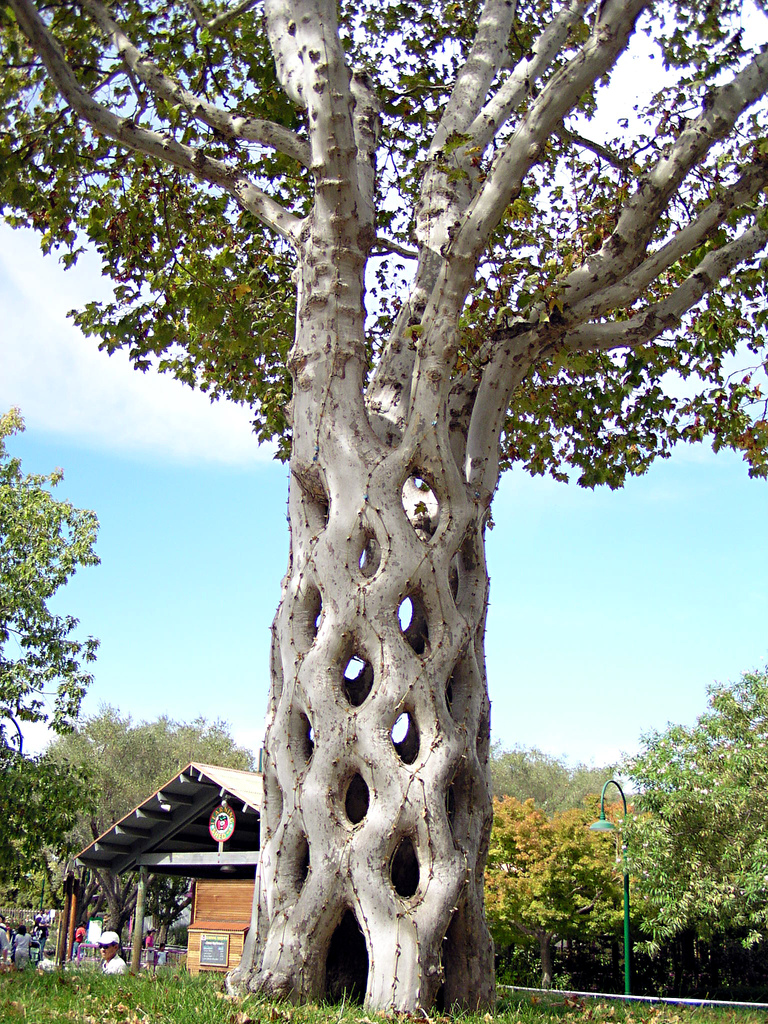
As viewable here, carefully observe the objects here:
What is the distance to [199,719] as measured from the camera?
44.9 meters

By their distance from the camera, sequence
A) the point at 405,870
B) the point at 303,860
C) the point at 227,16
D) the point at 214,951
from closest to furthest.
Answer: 1. the point at 303,860
2. the point at 405,870
3. the point at 227,16
4. the point at 214,951

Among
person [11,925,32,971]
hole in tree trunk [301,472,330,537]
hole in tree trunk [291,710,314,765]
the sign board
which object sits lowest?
the sign board

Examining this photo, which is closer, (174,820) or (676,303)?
(676,303)

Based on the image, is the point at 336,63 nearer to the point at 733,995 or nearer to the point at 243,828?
the point at 243,828

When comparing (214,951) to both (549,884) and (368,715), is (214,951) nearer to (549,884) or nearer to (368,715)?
(549,884)

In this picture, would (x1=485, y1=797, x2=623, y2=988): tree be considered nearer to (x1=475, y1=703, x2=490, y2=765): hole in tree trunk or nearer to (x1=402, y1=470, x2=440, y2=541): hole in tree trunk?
(x1=475, y1=703, x2=490, y2=765): hole in tree trunk

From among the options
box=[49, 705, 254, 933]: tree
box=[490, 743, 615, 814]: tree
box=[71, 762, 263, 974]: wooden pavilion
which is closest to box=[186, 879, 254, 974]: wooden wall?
box=[71, 762, 263, 974]: wooden pavilion

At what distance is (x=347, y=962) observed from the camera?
5.54 m

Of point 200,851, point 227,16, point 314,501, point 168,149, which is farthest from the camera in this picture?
point 200,851

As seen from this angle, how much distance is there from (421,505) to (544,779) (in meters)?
47.6

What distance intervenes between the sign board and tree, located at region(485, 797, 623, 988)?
7.22 m

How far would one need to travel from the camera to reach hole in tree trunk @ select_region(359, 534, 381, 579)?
629 cm

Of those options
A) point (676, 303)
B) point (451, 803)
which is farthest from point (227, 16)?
point (451, 803)

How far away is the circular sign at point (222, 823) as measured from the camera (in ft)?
52.0
